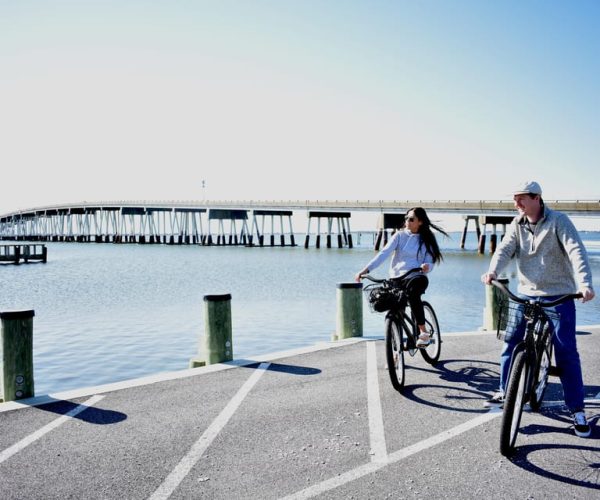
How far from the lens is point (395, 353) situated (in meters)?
5.77

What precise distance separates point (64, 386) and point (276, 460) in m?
7.14

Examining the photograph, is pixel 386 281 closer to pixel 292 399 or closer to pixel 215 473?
pixel 292 399

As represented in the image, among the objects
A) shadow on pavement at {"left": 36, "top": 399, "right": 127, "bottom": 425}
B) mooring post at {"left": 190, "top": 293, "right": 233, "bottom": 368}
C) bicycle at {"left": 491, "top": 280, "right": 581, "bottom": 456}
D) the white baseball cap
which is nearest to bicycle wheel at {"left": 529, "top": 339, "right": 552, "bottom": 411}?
bicycle at {"left": 491, "top": 280, "right": 581, "bottom": 456}

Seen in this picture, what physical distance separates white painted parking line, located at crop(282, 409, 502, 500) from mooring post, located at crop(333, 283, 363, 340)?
3.84 metres

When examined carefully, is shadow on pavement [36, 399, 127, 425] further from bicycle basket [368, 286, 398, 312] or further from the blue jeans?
the blue jeans

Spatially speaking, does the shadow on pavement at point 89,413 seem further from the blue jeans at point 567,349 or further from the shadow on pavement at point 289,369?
the blue jeans at point 567,349

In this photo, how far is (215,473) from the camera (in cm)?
380

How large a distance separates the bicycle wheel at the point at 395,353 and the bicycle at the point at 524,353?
4.02ft

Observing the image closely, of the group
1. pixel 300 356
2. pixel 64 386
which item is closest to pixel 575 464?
pixel 300 356

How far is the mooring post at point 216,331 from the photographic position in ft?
23.6

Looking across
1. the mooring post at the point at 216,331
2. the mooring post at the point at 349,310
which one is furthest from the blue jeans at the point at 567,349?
the mooring post at the point at 349,310

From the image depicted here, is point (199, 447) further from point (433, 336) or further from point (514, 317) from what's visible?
point (433, 336)

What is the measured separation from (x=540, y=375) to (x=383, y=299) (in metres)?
1.82

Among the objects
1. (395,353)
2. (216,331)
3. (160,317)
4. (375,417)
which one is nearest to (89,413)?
(216,331)
